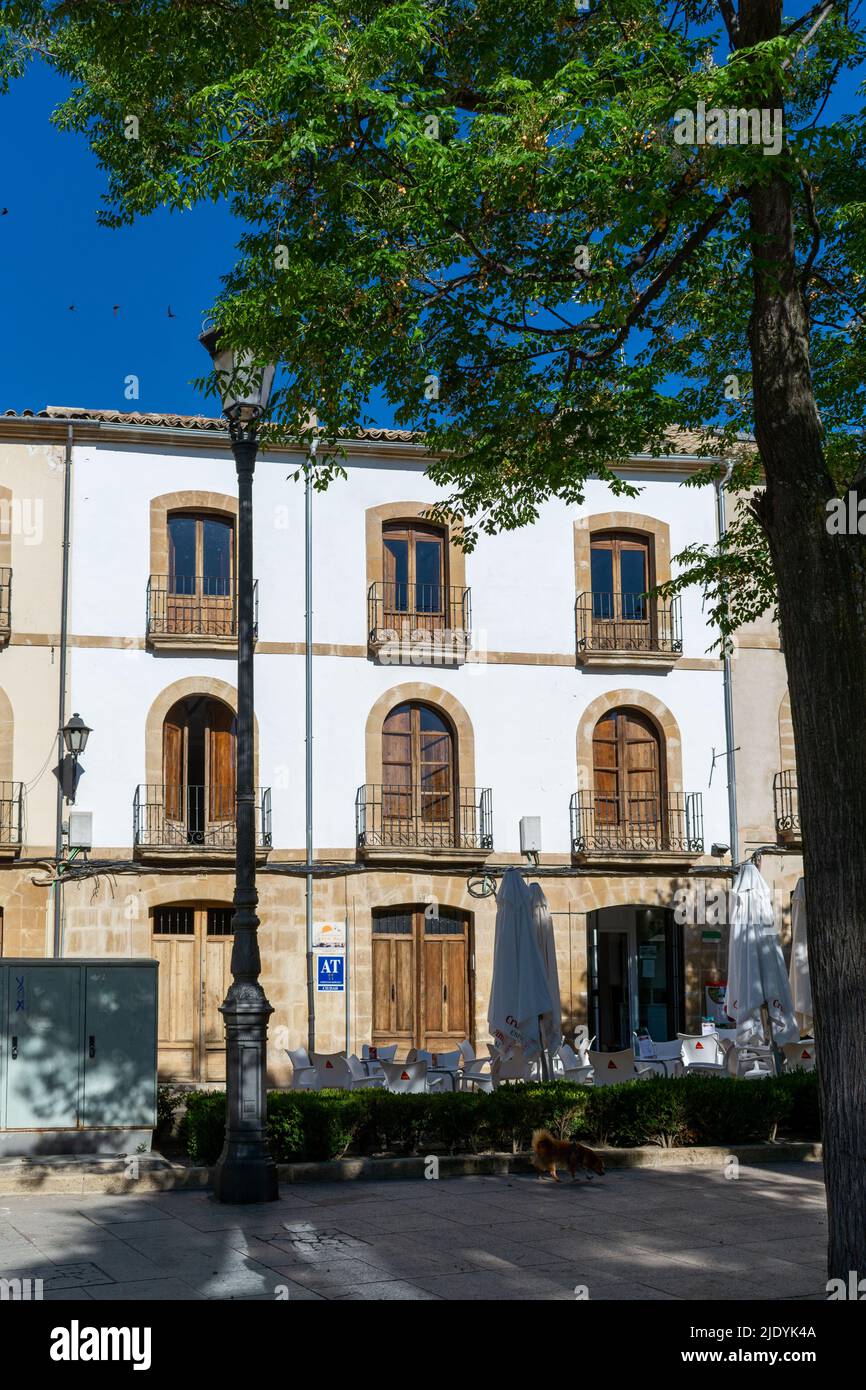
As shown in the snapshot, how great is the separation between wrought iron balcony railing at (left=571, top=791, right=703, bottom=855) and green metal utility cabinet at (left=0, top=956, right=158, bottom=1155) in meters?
11.4

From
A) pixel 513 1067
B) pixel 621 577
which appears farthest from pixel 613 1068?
pixel 621 577

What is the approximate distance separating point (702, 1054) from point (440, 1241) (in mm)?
9406

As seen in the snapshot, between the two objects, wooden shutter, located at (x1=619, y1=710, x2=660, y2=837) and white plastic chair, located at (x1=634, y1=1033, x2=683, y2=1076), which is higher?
wooden shutter, located at (x1=619, y1=710, x2=660, y2=837)

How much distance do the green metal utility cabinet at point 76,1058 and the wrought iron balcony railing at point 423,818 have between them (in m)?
9.36

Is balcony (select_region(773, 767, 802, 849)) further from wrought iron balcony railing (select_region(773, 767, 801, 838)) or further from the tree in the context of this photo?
the tree

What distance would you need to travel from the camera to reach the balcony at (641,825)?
78.1 ft

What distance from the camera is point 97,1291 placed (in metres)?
7.83

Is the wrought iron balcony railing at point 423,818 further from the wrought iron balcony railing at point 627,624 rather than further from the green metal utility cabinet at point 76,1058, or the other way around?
the green metal utility cabinet at point 76,1058

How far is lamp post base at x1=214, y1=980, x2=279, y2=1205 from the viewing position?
35.4 feet

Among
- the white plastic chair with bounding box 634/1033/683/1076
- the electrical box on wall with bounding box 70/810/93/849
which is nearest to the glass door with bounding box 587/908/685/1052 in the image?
the white plastic chair with bounding box 634/1033/683/1076

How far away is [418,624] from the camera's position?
78.4ft

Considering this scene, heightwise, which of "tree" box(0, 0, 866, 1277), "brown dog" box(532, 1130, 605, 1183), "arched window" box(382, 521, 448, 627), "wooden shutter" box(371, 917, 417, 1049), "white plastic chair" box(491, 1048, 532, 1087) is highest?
"arched window" box(382, 521, 448, 627)
